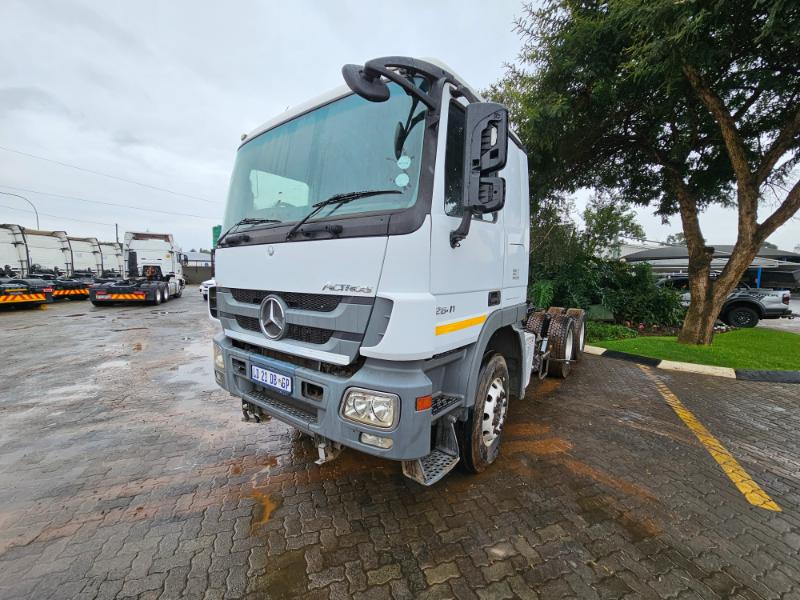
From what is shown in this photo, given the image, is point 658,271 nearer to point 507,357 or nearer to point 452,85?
point 507,357

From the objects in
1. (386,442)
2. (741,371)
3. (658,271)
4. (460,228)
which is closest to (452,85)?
(460,228)

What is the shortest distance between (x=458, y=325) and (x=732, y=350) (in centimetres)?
768

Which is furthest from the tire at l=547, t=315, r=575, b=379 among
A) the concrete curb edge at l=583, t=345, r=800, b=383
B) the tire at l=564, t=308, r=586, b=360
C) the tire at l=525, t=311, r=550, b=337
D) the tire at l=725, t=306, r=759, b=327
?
the tire at l=725, t=306, r=759, b=327

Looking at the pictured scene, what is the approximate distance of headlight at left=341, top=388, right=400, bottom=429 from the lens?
1979 millimetres

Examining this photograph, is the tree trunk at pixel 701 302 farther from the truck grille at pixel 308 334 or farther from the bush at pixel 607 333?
the truck grille at pixel 308 334

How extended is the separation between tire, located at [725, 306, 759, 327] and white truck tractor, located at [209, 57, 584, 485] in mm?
13040

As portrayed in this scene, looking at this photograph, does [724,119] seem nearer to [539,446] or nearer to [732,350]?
[732,350]

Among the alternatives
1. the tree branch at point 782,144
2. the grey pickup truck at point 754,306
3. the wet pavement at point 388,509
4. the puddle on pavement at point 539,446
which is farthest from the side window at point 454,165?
the grey pickup truck at point 754,306

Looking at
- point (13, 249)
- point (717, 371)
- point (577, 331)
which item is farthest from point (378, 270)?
point (13, 249)

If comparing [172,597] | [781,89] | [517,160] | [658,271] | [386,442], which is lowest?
[172,597]

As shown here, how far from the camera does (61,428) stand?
376 centimetres

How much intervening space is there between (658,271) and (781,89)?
34.6 ft

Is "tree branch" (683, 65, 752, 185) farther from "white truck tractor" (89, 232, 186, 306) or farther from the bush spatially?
"white truck tractor" (89, 232, 186, 306)

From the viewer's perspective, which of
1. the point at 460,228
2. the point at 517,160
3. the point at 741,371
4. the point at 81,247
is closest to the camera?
the point at 460,228
